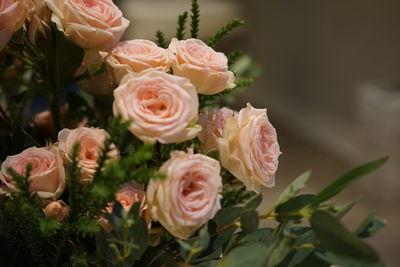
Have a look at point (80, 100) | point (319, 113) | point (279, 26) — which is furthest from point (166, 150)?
point (279, 26)

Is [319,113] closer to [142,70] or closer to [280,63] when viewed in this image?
[280,63]

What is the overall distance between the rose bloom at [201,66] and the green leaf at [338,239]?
0.16 m

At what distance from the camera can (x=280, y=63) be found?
4.64 meters

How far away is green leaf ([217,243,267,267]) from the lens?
455mm

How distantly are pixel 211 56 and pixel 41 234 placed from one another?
8.7 inches

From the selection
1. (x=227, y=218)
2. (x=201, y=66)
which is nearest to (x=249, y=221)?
(x=227, y=218)

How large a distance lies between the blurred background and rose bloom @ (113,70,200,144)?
2118mm

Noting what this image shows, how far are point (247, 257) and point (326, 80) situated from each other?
12.0 ft

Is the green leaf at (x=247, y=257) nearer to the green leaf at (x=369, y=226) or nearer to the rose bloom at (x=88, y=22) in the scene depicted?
the green leaf at (x=369, y=226)

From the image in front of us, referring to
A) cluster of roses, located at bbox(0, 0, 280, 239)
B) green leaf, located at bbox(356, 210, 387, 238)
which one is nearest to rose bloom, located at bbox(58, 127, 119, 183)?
cluster of roses, located at bbox(0, 0, 280, 239)

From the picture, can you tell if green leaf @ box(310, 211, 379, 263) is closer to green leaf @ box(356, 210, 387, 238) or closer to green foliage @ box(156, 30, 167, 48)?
green leaf @ box(356, 210, 387, 238)

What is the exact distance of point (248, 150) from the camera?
51 centimetres

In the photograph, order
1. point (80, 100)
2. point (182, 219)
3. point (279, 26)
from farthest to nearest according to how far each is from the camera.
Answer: point (279, 26)
point (80, 100)
point (182, 219)

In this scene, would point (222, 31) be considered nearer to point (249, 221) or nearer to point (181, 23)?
point (181, 23)
